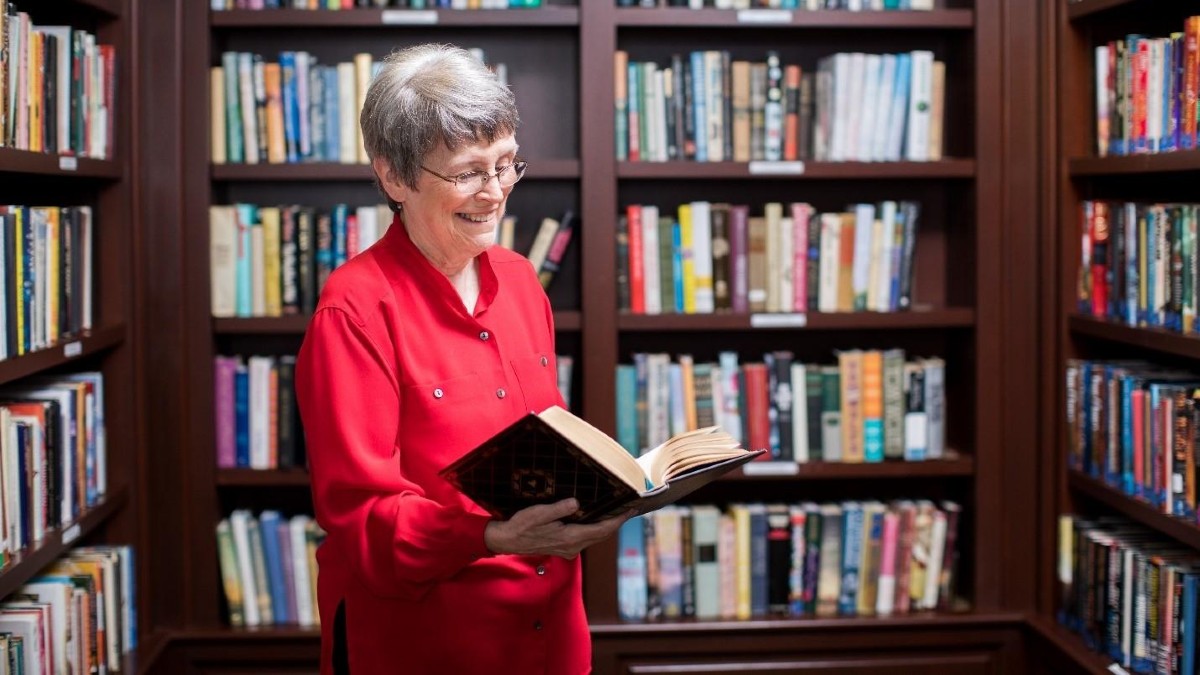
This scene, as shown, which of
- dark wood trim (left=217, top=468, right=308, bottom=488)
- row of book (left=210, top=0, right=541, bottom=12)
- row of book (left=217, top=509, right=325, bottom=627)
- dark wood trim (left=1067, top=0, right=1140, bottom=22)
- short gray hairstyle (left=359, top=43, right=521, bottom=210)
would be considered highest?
row of book (left=210, top=0, right=541, bottom=12)

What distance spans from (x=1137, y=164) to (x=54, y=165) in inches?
85.5

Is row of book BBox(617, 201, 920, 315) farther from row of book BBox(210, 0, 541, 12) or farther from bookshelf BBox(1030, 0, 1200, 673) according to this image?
row of book BBox(210, 0, 541, 12)

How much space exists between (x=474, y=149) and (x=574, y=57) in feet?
5.89

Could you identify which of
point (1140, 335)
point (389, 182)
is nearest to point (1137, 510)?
point (1140, 335)

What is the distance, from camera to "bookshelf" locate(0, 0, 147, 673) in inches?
115

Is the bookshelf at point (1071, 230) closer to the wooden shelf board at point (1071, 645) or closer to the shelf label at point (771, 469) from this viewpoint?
the wooden shelf board at point (1071, 645)

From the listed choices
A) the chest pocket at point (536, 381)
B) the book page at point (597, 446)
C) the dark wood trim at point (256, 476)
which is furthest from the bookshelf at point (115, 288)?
the book page at point (597, 446)

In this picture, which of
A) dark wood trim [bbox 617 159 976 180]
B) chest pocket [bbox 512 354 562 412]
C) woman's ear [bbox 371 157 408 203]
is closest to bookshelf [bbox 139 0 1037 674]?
dark wood trim [bbox 617 159 976 180]

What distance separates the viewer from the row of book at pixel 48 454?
7.88 feet

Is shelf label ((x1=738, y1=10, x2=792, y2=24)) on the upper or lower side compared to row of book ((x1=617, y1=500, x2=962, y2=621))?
upper

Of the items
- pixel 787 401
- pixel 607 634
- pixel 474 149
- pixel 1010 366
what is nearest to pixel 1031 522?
pixel 1010 366

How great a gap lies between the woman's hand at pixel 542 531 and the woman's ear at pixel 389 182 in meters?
0.50

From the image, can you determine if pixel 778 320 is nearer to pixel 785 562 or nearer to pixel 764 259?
pixel 764 259

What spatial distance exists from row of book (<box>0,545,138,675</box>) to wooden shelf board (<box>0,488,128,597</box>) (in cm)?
6
